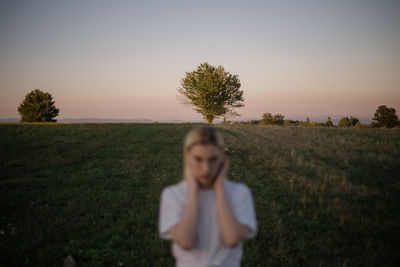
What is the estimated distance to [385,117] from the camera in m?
77.1

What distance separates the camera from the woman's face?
1.79 meters

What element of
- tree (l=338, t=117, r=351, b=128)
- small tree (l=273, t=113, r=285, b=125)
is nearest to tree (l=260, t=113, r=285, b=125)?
small tree (l=273, t=113, r=285, b=125)

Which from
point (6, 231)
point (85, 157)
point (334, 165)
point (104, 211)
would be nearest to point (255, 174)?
point (334, 165)

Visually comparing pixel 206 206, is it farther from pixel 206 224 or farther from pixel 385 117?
pixel 385 117

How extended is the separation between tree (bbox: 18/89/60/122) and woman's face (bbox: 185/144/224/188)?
73.8m

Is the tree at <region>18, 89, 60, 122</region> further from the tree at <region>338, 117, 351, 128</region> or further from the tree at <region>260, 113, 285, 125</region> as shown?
the tree at <region>338, 117, 351, 128</region>

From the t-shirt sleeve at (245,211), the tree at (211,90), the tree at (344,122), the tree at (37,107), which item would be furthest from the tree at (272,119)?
the t-shirt sleeve at (245,211)

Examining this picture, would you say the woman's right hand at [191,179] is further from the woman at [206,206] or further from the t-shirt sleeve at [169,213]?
the t-shirt sleeve at [169,213]

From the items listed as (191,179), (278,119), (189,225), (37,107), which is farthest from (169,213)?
(278,119)

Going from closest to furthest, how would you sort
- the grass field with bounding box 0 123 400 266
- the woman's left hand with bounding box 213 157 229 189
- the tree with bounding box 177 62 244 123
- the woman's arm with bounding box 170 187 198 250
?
the woman's arm with bounding box 170 187 198 250 < the woman's left hand with bounding box 213 157 229 189 < the grass field with bounding box 0 123 400 266 < the tree with bounding box 177 62 244 123

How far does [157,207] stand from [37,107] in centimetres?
7352

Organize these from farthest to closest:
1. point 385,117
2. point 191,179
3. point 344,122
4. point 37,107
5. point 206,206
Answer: point 344,122
point 385,117
point 37,107
point 206,206
point 191,179

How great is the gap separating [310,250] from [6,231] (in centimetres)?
727

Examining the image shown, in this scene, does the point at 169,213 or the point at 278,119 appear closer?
the point at 169,213
